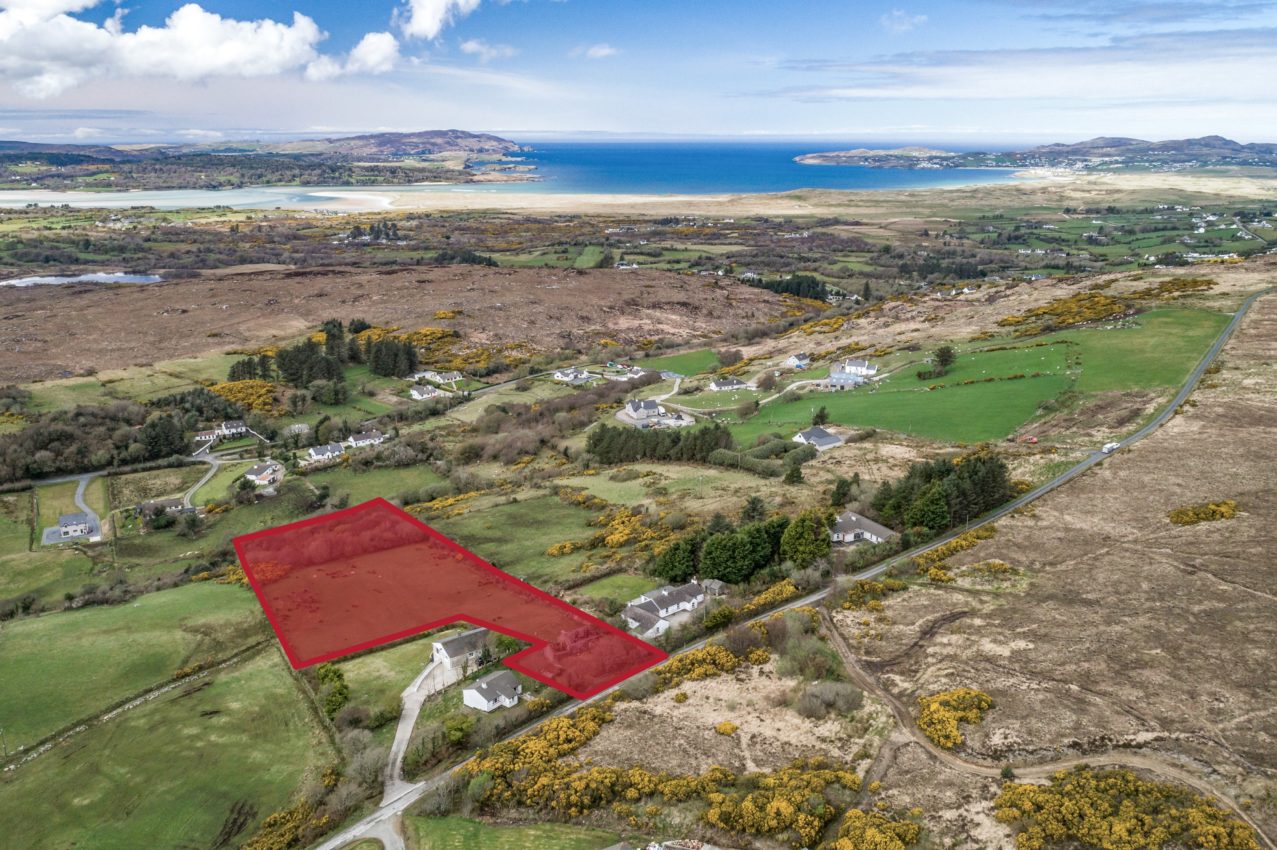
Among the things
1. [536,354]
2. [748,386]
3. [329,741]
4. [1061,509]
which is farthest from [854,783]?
[536,354]

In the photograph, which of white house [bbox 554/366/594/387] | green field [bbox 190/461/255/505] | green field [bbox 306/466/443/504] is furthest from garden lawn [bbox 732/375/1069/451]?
green field [bbox 190/461/255/505]

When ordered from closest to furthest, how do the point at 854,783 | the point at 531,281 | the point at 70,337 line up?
1. the point at 854,783
2. the point at 70,337
3. the point at 531,281

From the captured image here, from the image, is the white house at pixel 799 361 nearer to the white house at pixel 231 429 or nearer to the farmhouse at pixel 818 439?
the farmhouse at pixel 818 439

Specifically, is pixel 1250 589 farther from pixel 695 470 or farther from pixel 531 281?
pixel 531 281

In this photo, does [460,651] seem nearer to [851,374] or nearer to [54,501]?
[54,501]

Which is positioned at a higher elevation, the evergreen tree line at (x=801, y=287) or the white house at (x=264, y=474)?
the evergreen tree line at (x=801, y=287)

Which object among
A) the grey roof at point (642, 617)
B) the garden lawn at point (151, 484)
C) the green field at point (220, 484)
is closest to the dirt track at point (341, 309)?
the garden lawn at point (151, 484)

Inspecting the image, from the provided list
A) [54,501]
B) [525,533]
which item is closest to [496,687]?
[525,533]
